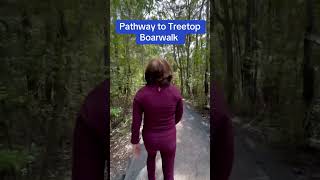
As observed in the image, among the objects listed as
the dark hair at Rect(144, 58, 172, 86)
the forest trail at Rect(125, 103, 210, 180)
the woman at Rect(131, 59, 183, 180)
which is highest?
the dark hair at Rect(144, 58, 172, 86)

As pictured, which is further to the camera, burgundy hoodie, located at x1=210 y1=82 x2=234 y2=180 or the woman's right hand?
the woman's right hand

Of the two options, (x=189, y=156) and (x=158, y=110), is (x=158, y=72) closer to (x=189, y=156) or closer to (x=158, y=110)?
(x=158, y=110)

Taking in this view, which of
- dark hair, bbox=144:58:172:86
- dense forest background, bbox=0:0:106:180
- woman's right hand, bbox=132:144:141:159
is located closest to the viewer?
dense forest background, bbox=0:0:106:180

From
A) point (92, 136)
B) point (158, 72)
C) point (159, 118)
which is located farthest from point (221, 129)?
point (92, 136)

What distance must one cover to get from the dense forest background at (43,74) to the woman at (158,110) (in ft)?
1.02

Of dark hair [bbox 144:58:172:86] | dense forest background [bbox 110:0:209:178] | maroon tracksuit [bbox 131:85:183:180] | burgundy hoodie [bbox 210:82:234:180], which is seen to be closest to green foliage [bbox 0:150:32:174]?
dense forest background [bbox 110:0:209:178]

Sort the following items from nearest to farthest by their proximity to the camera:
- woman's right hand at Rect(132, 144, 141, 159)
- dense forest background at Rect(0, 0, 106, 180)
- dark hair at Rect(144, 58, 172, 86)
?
dense forest background at Rect(0, 0, 106, 180)
dark hair at Rect(144, 58, 172, 86)
woman's right hand at Rect(132, 144, 141, 159)

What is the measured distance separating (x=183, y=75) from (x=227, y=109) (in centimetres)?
61

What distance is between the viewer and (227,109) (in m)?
2.18

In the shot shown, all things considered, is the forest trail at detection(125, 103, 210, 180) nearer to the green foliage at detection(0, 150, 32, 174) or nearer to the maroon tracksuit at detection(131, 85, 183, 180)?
the maroon tracksuit at detection(131, 85, 183, 180)

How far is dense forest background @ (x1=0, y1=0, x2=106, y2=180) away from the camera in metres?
2.07

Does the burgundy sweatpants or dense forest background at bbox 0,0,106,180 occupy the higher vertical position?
dense forest background at bbox 0,0,106,180

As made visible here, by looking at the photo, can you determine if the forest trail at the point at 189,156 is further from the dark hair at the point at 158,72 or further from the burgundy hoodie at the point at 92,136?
the dark hair at the point at 158,72

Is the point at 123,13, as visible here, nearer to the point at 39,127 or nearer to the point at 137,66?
the point at 137,66
